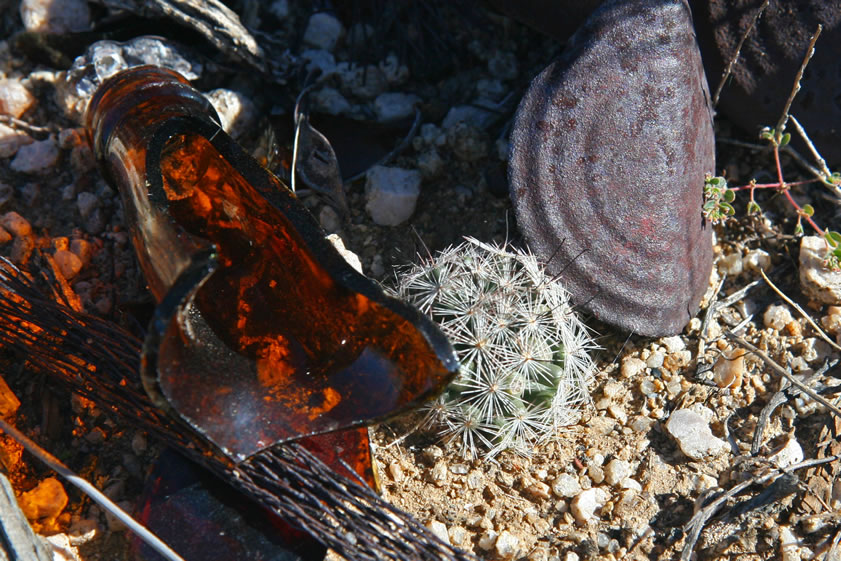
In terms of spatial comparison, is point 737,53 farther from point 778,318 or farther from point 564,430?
point 564,430

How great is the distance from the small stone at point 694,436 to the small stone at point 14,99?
258 cm

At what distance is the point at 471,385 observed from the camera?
2066mm

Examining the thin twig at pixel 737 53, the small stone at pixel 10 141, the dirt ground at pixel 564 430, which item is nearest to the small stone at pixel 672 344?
the dirt ground at pixel 564 430

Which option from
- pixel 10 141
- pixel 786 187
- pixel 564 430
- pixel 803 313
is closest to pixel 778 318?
pixel 803 313

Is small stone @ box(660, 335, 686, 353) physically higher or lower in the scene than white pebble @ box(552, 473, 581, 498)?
higher

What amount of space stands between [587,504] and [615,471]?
0.14 m

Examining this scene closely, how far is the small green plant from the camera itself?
2334 mm

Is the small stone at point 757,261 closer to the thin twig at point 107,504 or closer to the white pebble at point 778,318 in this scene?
the white pebble at point 778,318

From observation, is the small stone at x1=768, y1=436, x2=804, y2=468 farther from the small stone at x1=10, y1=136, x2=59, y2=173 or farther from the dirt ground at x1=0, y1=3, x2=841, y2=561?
the small stone at x1=10, y1=136, x2=59, y2=173

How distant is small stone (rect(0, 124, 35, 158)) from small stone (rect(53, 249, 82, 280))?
55 cm

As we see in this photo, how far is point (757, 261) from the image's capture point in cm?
257

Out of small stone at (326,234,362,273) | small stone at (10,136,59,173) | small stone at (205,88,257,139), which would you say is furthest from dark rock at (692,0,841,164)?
small stone at (10,136,59,173)

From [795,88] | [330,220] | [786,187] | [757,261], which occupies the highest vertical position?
[795,88]

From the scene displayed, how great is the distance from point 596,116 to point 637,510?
3.89 ft
